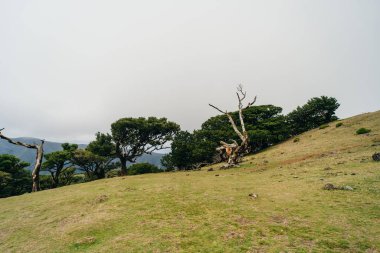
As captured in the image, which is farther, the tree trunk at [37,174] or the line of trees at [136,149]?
the line of trees at [136,149]

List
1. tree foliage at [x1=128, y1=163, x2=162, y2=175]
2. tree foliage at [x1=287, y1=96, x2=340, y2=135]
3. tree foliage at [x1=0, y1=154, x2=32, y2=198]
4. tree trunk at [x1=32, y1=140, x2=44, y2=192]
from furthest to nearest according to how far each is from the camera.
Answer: tree foliage at [x1=287, y1=96, x2=340, y2=135] → tree foliage at [x1=128, y1=163, x2=162, y2=175] → tree foliage at [x1=0, y1=154, x2=32, y2=198] → tree trunk at [x1=32, y1=140, x2=44, y2=192]

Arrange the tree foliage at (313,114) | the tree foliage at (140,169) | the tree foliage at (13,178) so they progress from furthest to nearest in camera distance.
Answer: the tree foliage at (313,114) < the tree foliage at (140,169) < the tree foliage at (13,178)

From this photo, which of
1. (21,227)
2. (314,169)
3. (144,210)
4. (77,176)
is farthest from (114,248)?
(77,176)

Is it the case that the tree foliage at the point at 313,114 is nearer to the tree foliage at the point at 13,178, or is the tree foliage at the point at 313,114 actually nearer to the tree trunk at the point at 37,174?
the tree trunk at the point at 37,174

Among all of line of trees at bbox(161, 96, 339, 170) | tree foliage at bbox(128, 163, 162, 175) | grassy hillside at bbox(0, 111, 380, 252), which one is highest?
line of trees at bbox(161, 96, 339, 170)

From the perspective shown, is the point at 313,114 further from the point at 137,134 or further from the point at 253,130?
the point at 137,134

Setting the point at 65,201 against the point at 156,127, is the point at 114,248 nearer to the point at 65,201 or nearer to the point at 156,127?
the point at 65,201

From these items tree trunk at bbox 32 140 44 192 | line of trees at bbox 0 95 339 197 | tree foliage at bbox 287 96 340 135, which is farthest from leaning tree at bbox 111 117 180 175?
tree foliage at bbox 287 96 340 135

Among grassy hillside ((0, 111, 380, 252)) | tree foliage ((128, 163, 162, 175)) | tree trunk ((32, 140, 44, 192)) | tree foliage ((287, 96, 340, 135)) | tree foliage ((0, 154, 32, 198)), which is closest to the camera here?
grassy hillside ((0, 111, 380, 252))

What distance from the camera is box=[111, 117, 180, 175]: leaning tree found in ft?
162

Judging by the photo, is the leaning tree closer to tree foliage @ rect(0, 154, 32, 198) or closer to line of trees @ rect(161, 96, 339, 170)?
line of trees @ rect(161, 96, 339, 170)

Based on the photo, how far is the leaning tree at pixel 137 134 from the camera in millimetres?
49375

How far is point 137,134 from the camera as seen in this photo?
5119cm

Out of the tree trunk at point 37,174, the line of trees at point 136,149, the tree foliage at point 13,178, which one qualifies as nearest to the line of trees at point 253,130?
the line of trees at point 136,149
